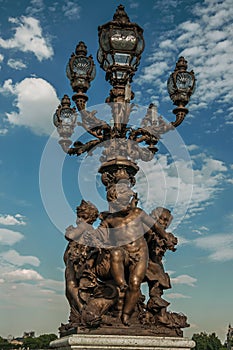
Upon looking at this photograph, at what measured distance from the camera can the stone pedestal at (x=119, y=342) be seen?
31.0 ft

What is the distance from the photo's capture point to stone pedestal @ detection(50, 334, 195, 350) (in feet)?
31.0

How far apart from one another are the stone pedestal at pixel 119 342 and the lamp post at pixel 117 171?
0.25m

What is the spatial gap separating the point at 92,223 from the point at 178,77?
3814mm

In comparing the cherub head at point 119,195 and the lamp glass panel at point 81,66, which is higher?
the lamp glass panel at point 81,66

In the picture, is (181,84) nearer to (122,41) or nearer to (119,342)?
(122,41)

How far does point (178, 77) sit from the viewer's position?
1242cm

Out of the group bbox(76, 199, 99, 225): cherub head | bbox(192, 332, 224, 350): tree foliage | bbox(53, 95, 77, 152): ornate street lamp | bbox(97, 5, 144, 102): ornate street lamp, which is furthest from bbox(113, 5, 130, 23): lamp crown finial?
bbox(192, 332, 224, 350): tree foliage

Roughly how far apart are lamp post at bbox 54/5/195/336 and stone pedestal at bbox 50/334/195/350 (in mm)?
252

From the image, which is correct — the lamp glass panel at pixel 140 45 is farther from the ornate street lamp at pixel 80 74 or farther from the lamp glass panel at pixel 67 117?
the lamp glass panel at pixel 67 117

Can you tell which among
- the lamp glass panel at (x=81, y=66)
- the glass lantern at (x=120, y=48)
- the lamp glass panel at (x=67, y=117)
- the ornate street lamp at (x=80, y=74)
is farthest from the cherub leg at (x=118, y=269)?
the lamp glass panel at (x=81, y=66)

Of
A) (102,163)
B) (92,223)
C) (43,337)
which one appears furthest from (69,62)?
(43,337)

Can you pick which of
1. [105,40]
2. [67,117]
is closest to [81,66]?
[105,40]

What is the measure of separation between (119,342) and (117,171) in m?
3.40

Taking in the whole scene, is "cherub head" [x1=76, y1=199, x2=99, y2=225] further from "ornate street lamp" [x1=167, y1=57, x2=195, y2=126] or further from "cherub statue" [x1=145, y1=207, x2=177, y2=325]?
"ornate street lamp" [x1=167, y1=57, x2=195, y2=126]
